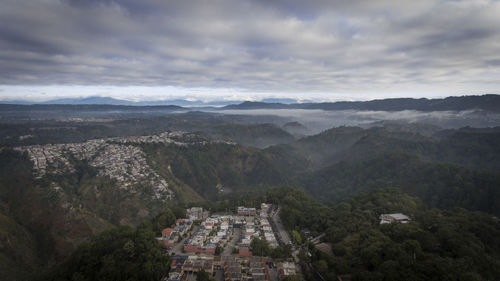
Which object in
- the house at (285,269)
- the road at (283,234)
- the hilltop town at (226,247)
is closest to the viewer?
the house at (285,269)

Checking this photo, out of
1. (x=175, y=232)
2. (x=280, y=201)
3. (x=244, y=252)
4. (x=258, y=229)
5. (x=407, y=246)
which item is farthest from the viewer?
(x=280, y=201)

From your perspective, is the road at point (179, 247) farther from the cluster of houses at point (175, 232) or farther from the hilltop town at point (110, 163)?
the hilltop town at point (110, 163)

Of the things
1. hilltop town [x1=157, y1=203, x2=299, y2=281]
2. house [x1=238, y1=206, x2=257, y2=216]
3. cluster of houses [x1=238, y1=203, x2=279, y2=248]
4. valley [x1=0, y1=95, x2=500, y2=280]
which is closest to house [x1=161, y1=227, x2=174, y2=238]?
hilltop town [x1=157, y1=203, x2=299, y2=281]

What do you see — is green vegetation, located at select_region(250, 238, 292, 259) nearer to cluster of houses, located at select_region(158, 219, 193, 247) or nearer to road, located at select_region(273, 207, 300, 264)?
road, located at select_region(273, 207, 300, 264)

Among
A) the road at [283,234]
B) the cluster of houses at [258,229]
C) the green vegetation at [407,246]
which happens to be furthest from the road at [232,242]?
the green vegetation at [407,246]

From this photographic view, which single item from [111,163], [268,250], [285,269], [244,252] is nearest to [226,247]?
[244,252]

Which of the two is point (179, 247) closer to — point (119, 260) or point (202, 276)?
point (119, 260)

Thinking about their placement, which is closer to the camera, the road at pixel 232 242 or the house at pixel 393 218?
the road at pixel 232 242

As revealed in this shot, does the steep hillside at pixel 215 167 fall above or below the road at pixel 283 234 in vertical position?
below

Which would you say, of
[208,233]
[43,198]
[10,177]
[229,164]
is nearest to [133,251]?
[208,233]

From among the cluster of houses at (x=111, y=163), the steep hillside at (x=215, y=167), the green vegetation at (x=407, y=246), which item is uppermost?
the green vegetation at (x=407, y=246)

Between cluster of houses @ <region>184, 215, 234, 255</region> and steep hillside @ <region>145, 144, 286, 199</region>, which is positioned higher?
cluster of houses @ <region>184, 215, 234, 255</region>

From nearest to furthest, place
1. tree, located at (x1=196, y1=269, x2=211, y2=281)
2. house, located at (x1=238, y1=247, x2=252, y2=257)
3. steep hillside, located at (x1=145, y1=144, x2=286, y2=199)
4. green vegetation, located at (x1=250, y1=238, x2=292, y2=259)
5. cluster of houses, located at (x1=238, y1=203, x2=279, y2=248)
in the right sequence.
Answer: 1. tree, located at (x1=196, y1=269, x2=211, y2=281)
2. green vegetation, located at (x1=250, y1=238, x2=292, y2=259)
3. house, located at (x1=238, y1=247, x2=252, y2=257)
4. cluster of houses, located at (x1=238, y1=203, x2=279, y2=248)
5. steep hillside, located at (x1=145, y1=144, x2=286, y2=199)
